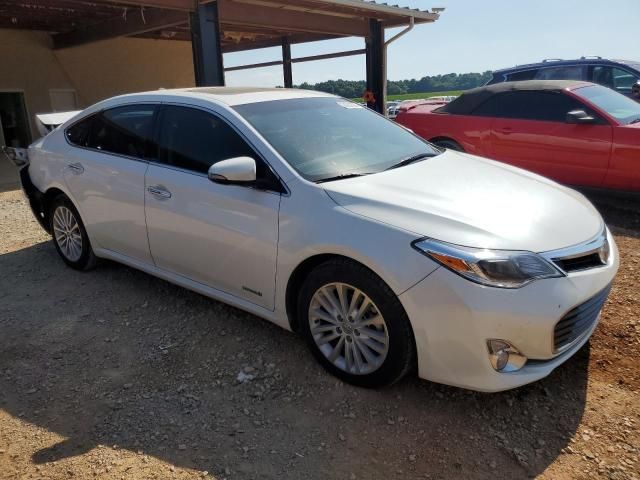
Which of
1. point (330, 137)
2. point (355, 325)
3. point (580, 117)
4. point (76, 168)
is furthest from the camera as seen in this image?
point (580, 117)

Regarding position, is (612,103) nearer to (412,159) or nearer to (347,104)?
(347,104)

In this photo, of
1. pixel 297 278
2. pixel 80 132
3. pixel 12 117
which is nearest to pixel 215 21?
pixel 80 132

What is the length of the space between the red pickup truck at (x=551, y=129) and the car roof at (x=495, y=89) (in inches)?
0.5

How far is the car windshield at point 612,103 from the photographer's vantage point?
20.2 feet

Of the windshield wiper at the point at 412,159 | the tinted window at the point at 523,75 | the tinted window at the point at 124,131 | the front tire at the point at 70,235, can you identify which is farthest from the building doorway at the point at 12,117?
the windshield wiper at the point at 412,159

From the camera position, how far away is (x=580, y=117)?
6113mm

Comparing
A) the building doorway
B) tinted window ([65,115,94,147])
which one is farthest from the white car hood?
the building doorway

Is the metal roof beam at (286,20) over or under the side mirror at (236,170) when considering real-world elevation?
over

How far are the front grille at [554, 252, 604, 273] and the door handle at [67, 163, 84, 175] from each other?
362 cm

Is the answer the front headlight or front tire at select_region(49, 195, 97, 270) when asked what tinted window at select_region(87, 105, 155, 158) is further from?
the front headlight

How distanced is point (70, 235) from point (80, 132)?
2.98 feet

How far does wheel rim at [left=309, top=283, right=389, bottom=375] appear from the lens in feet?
9.07

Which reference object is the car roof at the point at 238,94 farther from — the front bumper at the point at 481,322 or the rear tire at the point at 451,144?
the rear tire at the point at 451,144

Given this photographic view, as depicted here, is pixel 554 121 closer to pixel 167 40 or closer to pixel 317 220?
pixel 317 220
